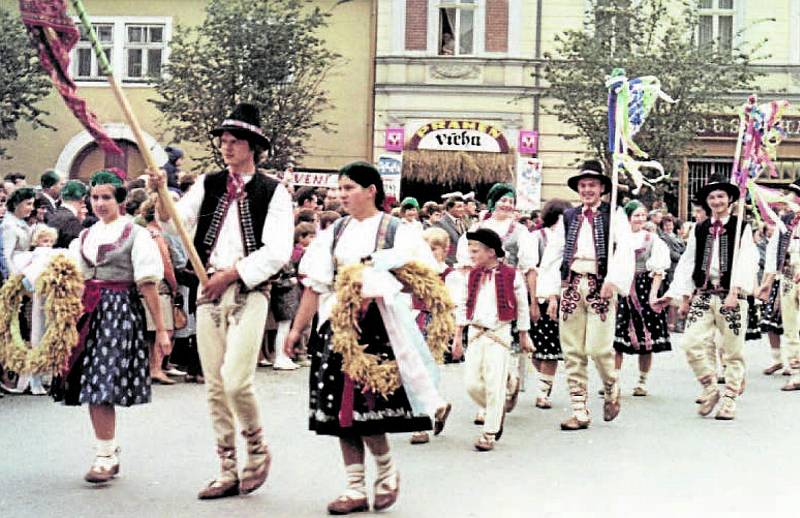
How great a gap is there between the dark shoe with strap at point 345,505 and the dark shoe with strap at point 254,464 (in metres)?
0.55

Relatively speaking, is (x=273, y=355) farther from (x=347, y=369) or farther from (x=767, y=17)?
(x=767, y=17)

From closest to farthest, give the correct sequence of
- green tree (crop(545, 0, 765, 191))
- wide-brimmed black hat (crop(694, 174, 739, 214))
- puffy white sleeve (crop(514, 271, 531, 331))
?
puffy white sleeve (crop(514, 271, 531, 331)), wide-brimmed black hat (crop(694, 174, 739, 214)), green tree (crop(545, 0, 765, 191))

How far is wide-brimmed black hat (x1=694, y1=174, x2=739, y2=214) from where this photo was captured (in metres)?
11.5

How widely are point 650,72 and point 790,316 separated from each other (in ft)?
39.8

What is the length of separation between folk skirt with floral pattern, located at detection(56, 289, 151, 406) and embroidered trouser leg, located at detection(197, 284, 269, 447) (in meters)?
0.67

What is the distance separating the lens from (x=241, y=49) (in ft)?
88.1

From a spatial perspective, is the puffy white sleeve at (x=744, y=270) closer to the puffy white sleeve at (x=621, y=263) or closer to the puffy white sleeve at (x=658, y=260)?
the puffy white sleeve at (x=621, y=263)

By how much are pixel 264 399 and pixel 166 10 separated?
69.0ft

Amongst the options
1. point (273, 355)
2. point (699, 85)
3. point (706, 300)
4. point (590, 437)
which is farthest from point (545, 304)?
point (699, 85)

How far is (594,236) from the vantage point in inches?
423

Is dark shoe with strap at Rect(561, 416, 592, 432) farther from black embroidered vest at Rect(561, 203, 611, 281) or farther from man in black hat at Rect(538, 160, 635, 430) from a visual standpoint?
black embroidered vest at Rect(561, 203, 611, 281)

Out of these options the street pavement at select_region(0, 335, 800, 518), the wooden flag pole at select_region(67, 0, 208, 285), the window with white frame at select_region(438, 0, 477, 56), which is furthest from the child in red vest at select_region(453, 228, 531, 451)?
the window with white frame at select_region(438, 0, 477, 56)

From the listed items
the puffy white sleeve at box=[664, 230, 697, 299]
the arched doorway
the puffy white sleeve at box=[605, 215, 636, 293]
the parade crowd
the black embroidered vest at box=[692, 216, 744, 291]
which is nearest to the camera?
the parade crowd

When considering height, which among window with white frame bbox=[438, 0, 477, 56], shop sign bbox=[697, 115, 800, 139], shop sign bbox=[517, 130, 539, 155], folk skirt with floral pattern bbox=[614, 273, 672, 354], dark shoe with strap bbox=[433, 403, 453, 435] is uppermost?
window with white frame bbox=[438, 0, 477, 56]
